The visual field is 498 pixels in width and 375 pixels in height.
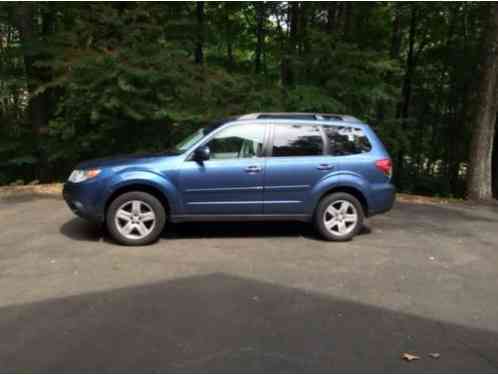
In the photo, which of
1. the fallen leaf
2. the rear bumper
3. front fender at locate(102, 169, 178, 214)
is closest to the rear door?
the rear bumper

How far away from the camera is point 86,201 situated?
548cm

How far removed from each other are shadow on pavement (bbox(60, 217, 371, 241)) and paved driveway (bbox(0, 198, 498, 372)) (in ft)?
0.10

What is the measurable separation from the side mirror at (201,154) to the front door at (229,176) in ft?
0.25

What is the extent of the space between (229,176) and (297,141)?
3.56 ft

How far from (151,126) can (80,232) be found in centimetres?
499

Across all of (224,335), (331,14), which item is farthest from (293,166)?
(331,14)

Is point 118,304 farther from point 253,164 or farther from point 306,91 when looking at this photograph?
point 306,91

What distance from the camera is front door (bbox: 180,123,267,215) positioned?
566cm

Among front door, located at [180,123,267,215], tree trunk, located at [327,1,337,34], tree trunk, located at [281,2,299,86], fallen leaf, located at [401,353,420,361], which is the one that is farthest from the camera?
tree trunk, located at [327,1,337,34]

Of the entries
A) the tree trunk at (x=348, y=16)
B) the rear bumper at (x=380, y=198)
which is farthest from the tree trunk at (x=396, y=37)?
the rear bumper at (x=380, y=198)

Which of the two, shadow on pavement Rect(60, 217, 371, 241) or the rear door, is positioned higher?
the rear door

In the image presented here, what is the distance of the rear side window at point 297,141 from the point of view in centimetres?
588

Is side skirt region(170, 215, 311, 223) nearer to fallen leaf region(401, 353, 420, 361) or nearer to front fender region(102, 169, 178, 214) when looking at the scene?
front fender region(102, 169, 178, 214)

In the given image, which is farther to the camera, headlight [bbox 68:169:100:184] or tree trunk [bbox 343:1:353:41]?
tree trunk [bbox 343:1:353:41]
